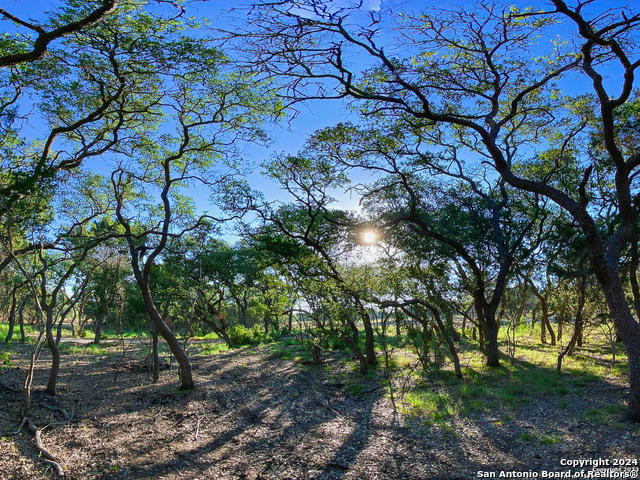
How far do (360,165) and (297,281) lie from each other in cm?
450

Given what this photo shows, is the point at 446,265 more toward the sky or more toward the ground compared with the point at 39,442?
more toward the sky

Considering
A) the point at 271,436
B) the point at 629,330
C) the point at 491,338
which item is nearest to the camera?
the point at 629,330

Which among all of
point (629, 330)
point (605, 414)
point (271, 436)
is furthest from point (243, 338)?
point (629, 330)

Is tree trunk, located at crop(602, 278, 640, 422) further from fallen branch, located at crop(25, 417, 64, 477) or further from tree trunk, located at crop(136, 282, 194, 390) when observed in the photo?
tree trunk, located at crop(136, 282, 194, 390)

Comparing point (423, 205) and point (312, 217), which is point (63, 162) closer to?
point (312, 217)

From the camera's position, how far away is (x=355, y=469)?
659 cm

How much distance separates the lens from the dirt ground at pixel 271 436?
619cm

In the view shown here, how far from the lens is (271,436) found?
8.22 metres

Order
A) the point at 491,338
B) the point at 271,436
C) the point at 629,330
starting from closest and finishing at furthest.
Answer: the point at 629,330
the point at 271,436
the point at 491,338

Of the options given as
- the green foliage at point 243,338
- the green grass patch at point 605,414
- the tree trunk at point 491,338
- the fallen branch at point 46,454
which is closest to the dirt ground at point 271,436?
the fallen branch at point 46,454

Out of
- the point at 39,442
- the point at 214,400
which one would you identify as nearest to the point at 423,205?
the point at 214,400

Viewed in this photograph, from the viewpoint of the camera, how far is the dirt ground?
6.19 metres

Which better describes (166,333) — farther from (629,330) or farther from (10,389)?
(629,330)

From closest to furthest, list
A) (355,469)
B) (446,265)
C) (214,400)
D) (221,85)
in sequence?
(355,469)
(221,85)
(214,400)
(446,265)
